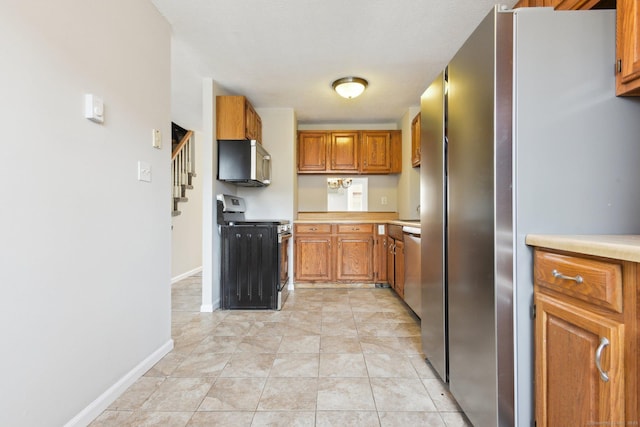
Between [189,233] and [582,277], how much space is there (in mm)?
4733

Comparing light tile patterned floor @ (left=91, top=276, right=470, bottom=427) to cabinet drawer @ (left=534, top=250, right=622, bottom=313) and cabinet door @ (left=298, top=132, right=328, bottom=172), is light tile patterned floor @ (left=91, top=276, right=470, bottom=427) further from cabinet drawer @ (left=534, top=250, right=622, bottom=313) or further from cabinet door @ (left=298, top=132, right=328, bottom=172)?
cabinet door @ (left=298, top=132, right=328, bottom=172)

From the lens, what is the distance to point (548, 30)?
1.04 meters

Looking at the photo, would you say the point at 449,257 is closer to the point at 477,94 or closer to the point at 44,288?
the point at 477,94

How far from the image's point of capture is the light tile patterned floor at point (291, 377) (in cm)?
138

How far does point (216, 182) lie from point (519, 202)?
273 centimetres

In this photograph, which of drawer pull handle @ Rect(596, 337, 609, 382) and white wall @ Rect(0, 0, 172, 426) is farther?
white wall @ Rect(0, 0, 172, 426)

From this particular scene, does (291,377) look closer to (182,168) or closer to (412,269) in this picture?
(412,269)

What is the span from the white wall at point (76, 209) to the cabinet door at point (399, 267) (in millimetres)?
2229

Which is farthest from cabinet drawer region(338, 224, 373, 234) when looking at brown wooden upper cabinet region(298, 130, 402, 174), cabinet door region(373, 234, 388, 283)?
brown wooden upper cabinet region(298, 130, 402, 174)

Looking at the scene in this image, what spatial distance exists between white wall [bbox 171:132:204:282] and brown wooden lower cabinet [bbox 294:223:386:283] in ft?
6.04

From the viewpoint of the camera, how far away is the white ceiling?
75.0 inches

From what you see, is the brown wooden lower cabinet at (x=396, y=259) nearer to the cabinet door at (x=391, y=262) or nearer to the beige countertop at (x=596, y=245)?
the cabinet door at (x=391, y=262)

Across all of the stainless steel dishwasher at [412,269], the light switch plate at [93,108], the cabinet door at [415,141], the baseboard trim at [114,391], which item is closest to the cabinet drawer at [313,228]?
the stainless steel dishwasher at [412,269]

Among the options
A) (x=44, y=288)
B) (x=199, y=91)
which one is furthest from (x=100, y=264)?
(x=199, y=91)
